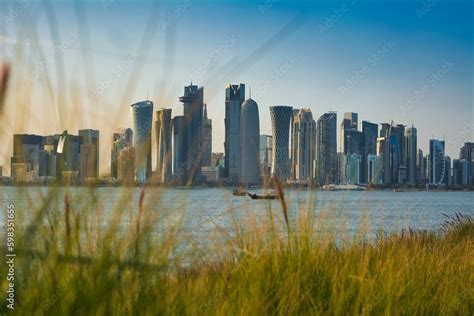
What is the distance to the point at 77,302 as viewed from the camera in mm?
3066

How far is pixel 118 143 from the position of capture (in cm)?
296

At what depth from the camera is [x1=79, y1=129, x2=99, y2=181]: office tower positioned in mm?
2924

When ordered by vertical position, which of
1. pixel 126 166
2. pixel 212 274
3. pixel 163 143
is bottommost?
pixel 212 274

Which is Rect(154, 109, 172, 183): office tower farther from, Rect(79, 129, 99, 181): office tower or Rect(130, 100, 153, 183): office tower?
Rect(79, 129, 99, 181): office tower

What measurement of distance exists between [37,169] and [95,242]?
496 mm

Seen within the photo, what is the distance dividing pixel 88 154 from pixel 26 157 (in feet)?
1.01

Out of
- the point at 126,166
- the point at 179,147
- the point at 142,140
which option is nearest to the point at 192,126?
the point at 179,147

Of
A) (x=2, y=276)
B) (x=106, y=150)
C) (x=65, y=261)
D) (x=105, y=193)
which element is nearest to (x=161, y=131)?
(x=106, y=150)

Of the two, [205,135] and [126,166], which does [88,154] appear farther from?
[205,135]

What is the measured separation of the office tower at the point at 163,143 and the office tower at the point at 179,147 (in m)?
0.03

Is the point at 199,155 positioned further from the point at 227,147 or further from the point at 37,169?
the point at 227,147

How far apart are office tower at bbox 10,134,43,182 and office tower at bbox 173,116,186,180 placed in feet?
2.07

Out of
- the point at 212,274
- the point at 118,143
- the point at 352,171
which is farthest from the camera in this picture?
the point at 352,171

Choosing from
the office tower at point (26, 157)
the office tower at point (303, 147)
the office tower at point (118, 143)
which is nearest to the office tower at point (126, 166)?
the office tower at point (118, 143)
